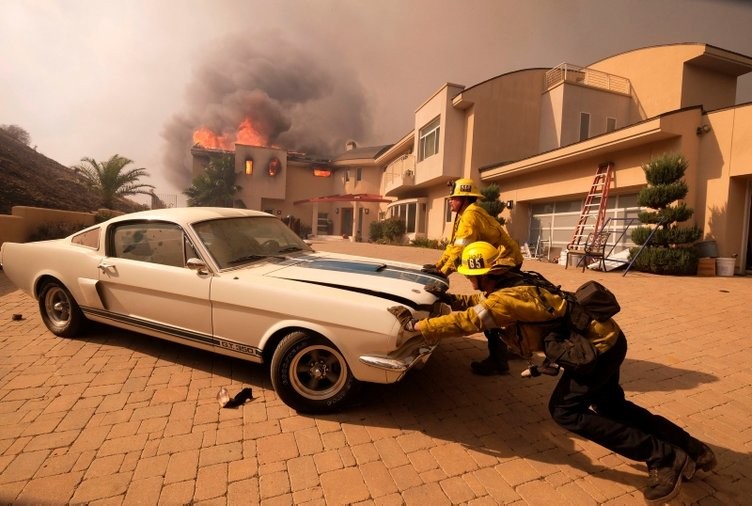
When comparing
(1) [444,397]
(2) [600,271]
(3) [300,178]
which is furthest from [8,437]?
(3) [300,178]

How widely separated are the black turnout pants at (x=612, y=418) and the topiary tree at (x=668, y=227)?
9.43 meters

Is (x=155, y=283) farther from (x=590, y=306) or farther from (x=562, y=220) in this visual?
(x=562, y=220)

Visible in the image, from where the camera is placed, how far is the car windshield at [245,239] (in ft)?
11.5

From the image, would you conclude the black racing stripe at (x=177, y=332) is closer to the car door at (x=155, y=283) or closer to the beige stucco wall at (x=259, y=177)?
the car door at (x=155, y=283)

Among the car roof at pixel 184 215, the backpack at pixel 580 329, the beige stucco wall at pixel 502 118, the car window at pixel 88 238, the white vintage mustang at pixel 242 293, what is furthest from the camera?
the beige stucco wall at pixel 502 118

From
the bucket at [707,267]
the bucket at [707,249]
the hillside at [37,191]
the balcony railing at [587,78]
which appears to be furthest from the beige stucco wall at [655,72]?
the hillside at [37,191]

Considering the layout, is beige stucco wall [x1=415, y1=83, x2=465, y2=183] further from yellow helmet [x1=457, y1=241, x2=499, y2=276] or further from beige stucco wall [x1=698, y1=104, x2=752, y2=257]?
yellow helmet [x1=457, y1=241, x2=499, y2=276]

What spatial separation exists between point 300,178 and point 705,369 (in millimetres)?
33720

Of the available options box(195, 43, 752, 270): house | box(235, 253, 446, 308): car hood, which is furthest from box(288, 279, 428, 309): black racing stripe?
box(195, 43, 752, 270): house

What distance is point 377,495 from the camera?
2.12 metres

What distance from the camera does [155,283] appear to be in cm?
348

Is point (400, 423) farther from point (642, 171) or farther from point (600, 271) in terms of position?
point (642, 171)

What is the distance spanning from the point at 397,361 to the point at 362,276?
2.90 feet

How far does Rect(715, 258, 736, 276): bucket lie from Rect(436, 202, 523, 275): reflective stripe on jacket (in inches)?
367
